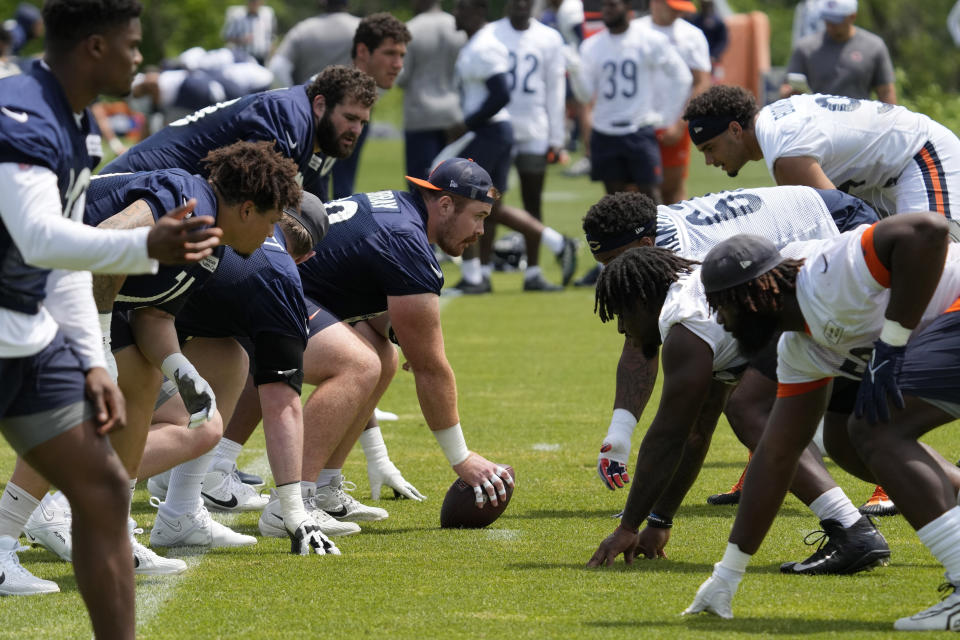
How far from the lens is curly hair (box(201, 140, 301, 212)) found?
4.71 metres

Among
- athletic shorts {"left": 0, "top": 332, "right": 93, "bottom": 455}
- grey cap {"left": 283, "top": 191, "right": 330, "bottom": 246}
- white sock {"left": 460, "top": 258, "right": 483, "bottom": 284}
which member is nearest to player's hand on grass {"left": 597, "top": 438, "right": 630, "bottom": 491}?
grey cap {"left": 283, "top": 191, "right": 330, "bottom": 246}

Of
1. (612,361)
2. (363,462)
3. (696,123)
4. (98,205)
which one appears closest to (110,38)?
(98,205)

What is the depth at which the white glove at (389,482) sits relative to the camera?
21.3ft

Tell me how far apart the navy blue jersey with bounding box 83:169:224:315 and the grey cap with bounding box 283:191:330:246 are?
770 millimetres

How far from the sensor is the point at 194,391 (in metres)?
4.94

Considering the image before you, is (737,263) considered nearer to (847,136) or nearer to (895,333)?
(895,333)

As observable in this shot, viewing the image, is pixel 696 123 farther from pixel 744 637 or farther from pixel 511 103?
pixel 511 103

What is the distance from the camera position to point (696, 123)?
20.9ft

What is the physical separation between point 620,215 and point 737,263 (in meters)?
1.63

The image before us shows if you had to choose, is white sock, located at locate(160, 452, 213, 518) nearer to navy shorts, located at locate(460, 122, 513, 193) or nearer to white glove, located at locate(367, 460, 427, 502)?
white glove, located at locate(367, 460, 427, 502)

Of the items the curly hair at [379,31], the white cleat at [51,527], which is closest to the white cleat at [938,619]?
the white cleat at [51,527]

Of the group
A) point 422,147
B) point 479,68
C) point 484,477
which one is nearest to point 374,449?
point 484,477

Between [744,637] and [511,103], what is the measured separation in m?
10.0

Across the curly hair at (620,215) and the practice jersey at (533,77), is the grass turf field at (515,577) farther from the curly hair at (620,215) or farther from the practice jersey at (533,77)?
the practice jersey at (533,77)
